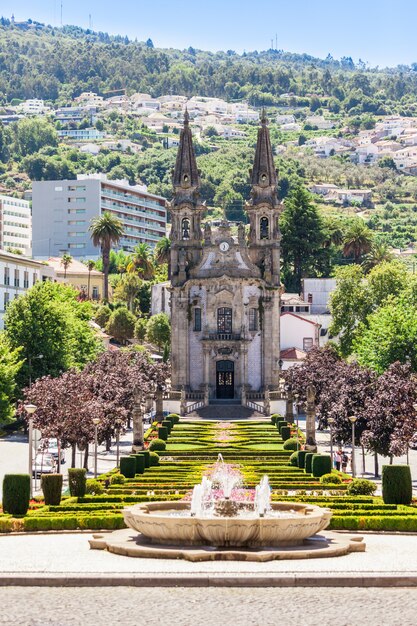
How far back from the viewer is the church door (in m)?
121

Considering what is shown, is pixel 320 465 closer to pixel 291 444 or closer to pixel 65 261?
pixel 291 444

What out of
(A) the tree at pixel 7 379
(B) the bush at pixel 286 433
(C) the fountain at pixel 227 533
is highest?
(A) the tree at pixel 7 379

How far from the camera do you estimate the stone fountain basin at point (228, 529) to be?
137ft

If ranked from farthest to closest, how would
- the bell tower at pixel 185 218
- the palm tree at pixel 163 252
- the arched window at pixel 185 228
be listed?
the palm tree at pixel 163 252, the arched window at pixel 185 228, the bell tower at pixel 185 218

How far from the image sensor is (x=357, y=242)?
590 feet

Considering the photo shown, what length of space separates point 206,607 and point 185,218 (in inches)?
3622

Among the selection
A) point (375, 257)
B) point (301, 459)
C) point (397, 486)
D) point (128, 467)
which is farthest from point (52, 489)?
point (375, 257)

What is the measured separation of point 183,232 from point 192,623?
93247 millimetres

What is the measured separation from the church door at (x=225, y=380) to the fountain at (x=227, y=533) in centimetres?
7528

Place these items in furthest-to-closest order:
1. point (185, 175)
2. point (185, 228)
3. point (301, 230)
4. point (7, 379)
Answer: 1. point (301, 230)
2. point (185, 175)
3. point (185, 228)
4. point (7, 379)

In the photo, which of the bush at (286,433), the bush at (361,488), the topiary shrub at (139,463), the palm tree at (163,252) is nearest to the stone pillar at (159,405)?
the bush at (286,433)

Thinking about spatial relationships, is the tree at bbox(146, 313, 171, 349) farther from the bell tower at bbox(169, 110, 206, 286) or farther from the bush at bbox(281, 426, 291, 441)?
the bush at bbox(281, 426, 291, 441)

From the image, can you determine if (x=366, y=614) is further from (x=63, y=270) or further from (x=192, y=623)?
(x=63, y=270)

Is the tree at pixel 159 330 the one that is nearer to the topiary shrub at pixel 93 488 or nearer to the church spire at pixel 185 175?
the church spire at pixel 185 175
